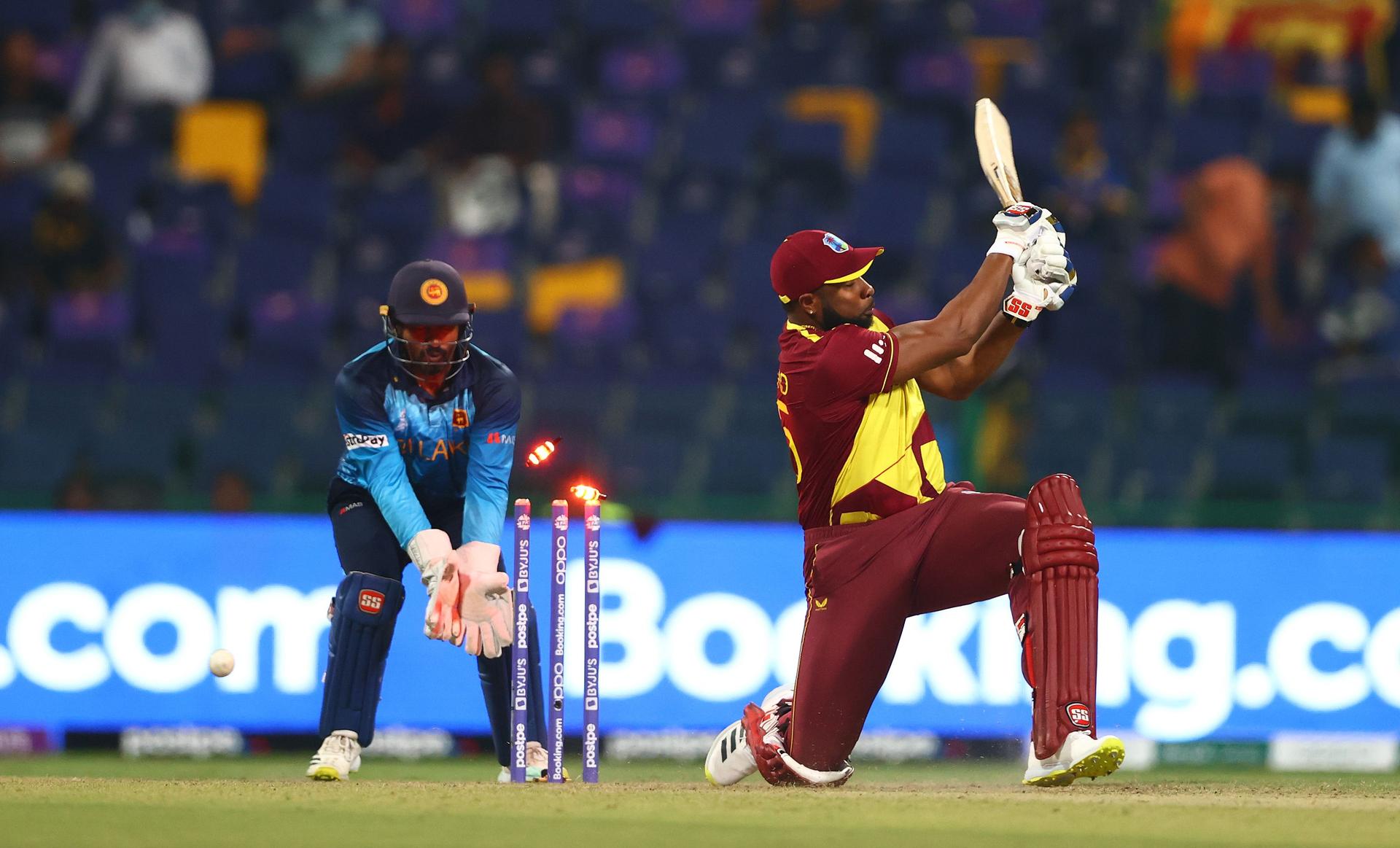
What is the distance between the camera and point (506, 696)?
6750 mm

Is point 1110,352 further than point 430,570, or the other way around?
point 1110,352

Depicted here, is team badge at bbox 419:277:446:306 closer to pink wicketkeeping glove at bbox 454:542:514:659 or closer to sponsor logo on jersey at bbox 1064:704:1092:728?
pink wicketkeeping glove at bbox 454:542:514:659

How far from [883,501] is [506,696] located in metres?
1.55

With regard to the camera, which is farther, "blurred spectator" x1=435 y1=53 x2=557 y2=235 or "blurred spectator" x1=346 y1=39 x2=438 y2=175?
"blurred spectator" x1=346 y1=39 x2=438 y2=175

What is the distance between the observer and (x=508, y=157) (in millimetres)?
12711

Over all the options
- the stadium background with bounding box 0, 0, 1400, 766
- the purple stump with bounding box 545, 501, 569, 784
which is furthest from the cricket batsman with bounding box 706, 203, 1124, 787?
the stadium background with bounding box 0, 0, 1400, 766

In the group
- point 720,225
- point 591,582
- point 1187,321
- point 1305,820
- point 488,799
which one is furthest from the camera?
point 720,225

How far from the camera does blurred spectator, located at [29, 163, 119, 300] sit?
38.8 ft

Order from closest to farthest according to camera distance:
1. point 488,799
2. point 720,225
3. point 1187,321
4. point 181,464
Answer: point 488,799
point 181,464
point 1187,321
point 720,225

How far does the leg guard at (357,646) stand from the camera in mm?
6547

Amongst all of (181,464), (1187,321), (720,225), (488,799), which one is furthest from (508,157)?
(488,799)

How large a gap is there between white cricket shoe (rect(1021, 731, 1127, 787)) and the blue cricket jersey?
2009 millimetres

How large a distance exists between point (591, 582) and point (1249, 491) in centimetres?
564

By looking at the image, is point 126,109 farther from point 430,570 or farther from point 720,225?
point 430,570
